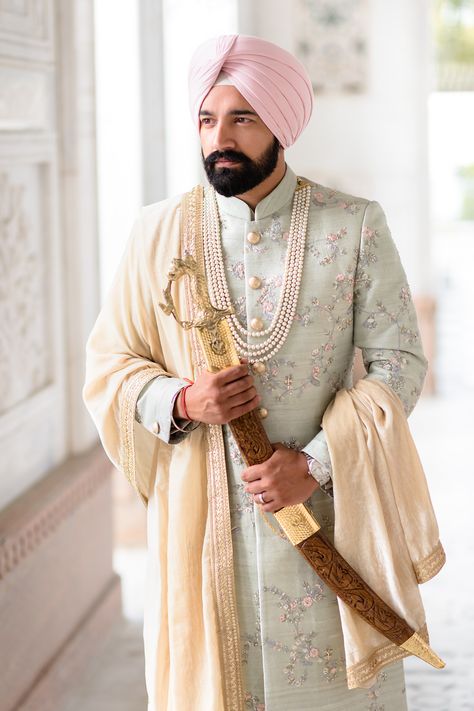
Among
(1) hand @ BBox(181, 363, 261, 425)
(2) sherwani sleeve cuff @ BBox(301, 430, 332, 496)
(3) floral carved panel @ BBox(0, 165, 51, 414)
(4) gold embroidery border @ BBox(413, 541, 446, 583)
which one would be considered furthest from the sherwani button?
(3) floral carved panel @ BBox(0, 165, 51, 414)

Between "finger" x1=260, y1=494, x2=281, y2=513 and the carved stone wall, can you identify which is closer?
"finger" x1=260, y1=494, x2=281, y2=513

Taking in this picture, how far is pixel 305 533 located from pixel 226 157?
674 mm

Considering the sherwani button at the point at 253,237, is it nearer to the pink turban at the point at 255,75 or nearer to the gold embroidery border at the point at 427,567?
the pink turban at the point at 255,75

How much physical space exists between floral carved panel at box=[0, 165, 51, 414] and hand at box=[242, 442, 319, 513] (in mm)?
1130

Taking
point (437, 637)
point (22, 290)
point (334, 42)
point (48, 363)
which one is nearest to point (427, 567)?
point (22, 290)

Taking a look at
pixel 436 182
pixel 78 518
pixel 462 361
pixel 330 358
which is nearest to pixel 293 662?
pixel 330 358

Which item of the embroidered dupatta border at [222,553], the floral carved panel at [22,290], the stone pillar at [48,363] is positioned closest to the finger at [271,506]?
the embroidered dupatta border at [222,553]

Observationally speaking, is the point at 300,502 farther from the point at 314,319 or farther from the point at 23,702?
the point at 23,702

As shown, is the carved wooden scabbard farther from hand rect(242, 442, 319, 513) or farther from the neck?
the neck

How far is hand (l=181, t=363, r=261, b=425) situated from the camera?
6.09 ft

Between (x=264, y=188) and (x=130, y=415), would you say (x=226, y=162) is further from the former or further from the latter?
(x=130, y=415)

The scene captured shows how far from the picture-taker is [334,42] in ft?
23.2

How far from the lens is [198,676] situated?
2.01m

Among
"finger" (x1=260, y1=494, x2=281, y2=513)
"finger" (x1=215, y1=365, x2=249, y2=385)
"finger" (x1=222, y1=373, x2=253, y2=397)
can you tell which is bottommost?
"finger" (x1=260, y1=494, x2=281, y2=513)
